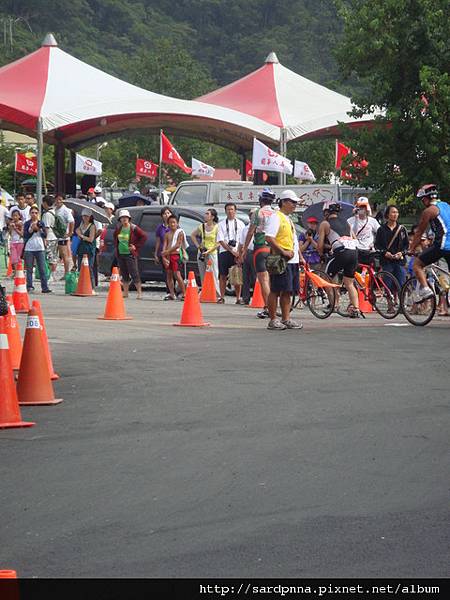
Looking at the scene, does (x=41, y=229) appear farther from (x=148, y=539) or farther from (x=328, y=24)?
(x=328, y=24)

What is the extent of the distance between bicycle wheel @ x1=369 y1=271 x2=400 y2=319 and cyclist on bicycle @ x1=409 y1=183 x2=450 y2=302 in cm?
122

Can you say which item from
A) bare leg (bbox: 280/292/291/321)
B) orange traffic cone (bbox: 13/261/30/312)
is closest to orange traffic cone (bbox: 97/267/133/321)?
orange traffic cone (bbox: 13/261/30/312)

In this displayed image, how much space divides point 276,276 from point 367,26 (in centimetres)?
1214

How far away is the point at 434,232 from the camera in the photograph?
59.0 feet

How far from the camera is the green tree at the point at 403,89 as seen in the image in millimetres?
27750

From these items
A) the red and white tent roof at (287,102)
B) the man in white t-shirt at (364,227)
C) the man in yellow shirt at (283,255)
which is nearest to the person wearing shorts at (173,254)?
the man in white t-shirt at (364,227)

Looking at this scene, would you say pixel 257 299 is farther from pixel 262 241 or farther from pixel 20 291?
pixel 20 291

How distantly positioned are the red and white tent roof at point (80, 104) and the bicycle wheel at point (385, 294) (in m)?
20.0

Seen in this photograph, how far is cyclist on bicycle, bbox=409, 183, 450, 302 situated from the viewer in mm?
17812

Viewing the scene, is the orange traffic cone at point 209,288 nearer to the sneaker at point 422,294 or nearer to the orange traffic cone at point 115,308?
the orange traffic cone at point 115,308

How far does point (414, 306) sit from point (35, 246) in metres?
9.14

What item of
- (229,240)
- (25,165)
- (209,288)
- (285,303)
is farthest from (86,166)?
(285,303)

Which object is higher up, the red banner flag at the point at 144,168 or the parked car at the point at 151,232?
the red banner flag at the point at 144,168

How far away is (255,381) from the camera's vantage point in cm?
1231
